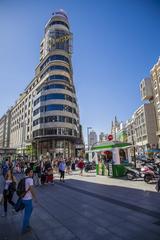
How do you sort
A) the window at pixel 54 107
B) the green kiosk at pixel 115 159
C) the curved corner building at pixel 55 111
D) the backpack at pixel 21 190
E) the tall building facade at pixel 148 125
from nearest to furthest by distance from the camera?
the backpack at pixel 21 190 → the green kiosk at pixel 115 159 → the curved corner building at pixel 55 111 → the window at pixel 54 107 → the tall building facade at pixel 148 125

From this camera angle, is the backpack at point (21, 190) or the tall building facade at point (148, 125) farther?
the tall building facade at point (148, 125)

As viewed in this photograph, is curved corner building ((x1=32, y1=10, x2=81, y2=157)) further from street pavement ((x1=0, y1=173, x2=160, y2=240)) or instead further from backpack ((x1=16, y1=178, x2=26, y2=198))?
backpack ((x1=16, y1=178, x2=26, y2=198))

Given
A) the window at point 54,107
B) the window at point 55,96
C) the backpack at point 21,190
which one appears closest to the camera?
the backpack at point 21,190

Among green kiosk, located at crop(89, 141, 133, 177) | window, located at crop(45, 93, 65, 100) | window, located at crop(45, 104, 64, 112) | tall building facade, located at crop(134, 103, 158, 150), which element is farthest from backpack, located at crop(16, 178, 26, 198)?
tall building facade, located at crop(134, 103, 158, 150)

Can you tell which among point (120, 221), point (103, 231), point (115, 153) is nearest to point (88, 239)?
point (103, 231)

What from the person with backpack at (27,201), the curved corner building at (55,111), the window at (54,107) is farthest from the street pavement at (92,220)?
the window at (54,107)

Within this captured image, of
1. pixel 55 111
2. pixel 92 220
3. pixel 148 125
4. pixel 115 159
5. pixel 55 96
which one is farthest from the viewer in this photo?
pixel 148 125

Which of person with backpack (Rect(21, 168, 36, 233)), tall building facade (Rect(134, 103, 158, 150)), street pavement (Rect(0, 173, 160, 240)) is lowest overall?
street pavement (Rect(0, 173, 160, 240))

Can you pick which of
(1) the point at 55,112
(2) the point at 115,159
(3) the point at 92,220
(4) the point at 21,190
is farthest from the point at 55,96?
(4) the point at 21,190

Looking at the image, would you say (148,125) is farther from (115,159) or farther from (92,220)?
(92,220)

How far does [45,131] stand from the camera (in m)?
41.6

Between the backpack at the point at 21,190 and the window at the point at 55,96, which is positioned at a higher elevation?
the window at the point at 55,96

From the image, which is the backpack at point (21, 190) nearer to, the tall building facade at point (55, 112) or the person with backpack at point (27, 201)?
the person with backpack at point (27, 201)

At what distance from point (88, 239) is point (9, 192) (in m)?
3.62
